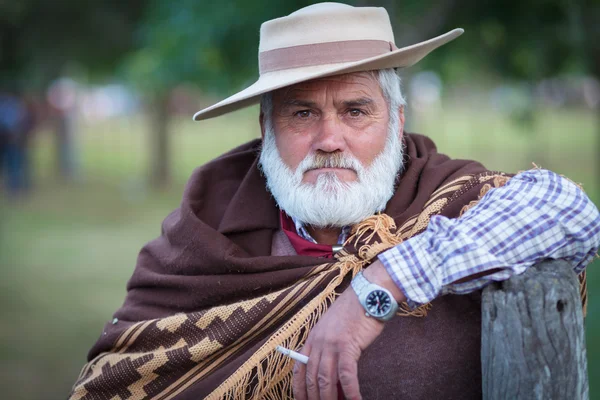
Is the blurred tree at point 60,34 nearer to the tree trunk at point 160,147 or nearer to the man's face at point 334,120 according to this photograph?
the tree trunk at point 160,147

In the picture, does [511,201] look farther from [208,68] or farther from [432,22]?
[208,68]

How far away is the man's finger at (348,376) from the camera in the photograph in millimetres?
2176

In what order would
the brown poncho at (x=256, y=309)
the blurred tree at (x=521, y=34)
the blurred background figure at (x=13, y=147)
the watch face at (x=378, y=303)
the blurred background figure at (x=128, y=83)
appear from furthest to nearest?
the blurred background figure at (x=13, y=147) < the blurred tree at (x=521, y=34) < the blurred background figure at (x=128, y=83) < the brown poncho at (x=256, y=309) < the watch face at (x=378, y=303)

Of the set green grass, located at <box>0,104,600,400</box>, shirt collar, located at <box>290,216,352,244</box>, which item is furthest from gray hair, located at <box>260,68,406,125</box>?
green grass, located at <box>0,104,600,400</box>

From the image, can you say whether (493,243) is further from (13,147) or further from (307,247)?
(13,147)

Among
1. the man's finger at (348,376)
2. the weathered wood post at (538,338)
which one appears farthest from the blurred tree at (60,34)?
the weathered wood post at (538,338)

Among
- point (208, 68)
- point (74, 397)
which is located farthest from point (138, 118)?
point (74, 397)

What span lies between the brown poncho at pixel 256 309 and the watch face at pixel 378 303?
10.9 inches

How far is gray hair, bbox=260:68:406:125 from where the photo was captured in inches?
118

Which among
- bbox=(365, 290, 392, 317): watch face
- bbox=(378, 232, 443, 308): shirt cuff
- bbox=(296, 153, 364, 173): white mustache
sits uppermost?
bbox=(296, 153, 364, 173): white mustache

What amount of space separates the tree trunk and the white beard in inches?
639

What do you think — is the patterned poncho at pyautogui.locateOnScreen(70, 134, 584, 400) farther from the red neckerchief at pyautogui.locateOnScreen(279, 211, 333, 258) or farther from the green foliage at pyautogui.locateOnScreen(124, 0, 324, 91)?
the green foliage at pyautogui.locateOnScreen(124, 0, 324, 91)

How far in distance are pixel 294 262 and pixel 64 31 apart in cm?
979

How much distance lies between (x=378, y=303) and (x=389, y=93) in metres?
1.14
